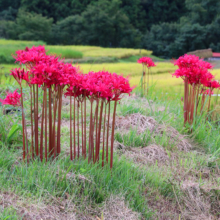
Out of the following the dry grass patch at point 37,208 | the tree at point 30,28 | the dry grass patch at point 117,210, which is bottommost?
the dry grass patch at point 117,210

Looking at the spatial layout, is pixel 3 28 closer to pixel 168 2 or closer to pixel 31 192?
pixel 168 2

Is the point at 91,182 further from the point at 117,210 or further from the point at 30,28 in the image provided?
the point at 30,28

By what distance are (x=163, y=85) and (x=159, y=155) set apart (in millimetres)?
2176

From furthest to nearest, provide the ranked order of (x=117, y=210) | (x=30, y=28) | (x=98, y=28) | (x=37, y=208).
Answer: (x=98, y=28), (x=30, y=28), (x=117, y=210), (x=37, y=208)

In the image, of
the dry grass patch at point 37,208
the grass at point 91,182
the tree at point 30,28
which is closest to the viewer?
the dry grass patch at point 37,208

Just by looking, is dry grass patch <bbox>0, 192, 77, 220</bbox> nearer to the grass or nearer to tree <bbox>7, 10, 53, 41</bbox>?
the grass

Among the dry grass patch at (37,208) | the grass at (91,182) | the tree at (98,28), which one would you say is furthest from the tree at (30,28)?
the dry grass patch at (37,208)

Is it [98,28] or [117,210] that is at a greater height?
[98,28]

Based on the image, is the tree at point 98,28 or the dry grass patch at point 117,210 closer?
the dry grass patch at point 117,210

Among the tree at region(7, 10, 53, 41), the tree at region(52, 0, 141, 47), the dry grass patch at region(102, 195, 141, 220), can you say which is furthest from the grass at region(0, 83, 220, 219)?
the tree at region(52, 0, 141, 47)

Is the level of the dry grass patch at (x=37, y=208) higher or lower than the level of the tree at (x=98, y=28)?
lower

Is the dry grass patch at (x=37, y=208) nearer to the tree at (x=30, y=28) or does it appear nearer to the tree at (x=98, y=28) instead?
the tree at (x=30, y=28)

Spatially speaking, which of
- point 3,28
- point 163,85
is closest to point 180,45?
point 3,28

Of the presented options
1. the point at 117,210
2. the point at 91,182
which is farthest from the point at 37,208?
the point at 117,210
